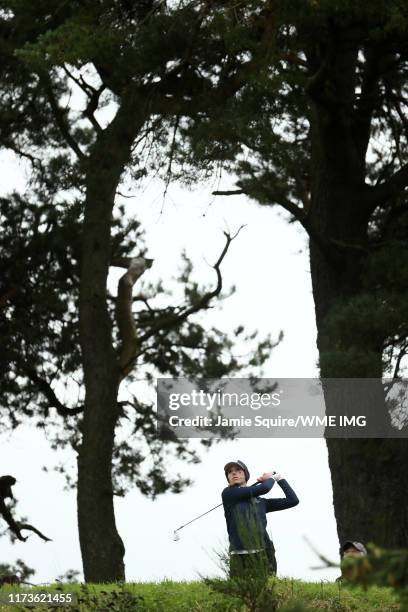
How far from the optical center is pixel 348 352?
10148mm

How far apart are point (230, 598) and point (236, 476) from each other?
3.40 ft

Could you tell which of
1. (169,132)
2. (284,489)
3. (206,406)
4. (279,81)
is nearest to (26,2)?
(169,132)

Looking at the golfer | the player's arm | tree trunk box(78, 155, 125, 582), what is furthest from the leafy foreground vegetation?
tree trunk box(78, 155, 125, 582)

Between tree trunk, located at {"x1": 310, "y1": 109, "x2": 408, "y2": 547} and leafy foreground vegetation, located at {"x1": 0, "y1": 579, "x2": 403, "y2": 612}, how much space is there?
138 inches

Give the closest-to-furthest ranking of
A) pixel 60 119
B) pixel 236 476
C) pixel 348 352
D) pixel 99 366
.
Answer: pixel 236 476 < pixel 348 352 < pixel 99 366 < pixel 60 119

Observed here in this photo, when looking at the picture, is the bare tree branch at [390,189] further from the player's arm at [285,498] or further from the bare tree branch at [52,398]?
the player's arm at [285,498]

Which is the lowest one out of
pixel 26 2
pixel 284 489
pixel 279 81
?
pixel 284 489

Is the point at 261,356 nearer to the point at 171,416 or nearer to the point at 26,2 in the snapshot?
the point at 171,416

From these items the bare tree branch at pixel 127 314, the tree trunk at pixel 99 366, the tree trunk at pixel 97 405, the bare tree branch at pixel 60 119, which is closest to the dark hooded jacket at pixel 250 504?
the tree trunk at pixel 97 405

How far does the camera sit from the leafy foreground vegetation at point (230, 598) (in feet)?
20.1

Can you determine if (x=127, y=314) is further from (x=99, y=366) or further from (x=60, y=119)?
(x=60, y=119)

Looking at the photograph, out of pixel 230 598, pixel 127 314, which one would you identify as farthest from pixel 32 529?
pixel 230 598

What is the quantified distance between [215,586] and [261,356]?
26.3 ft

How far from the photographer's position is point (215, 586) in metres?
6.18
